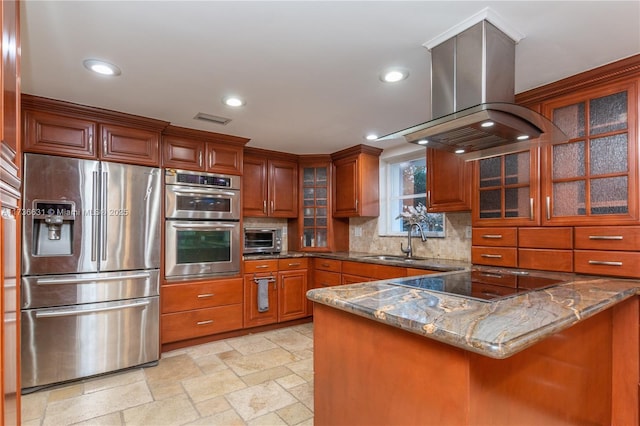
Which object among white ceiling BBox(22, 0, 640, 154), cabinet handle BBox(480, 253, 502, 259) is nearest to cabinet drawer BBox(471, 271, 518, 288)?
cabinet handle BBox(480, 253, 502, 259)

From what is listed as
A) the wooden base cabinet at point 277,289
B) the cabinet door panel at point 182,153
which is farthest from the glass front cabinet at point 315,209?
the cabinet door panel at point 182,153

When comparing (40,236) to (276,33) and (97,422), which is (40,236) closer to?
(97,422)

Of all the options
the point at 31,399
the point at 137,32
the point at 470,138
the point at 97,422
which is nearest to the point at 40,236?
the point at 31,399

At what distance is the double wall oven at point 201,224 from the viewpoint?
323 centimetres

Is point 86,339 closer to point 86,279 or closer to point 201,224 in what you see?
point 86,279

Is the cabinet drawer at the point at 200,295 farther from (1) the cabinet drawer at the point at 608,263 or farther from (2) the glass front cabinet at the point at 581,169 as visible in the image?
(1) the cabinet drawer at the point at 608,263

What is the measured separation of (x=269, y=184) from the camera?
4250 millimetres

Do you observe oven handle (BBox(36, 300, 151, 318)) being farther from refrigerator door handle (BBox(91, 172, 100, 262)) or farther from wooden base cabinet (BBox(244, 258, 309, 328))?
wooden base cabinet (BBox(244, 258, 309, 328))

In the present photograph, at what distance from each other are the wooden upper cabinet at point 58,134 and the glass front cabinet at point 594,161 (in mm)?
3417

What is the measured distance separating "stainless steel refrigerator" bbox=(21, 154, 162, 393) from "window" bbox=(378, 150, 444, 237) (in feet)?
8.56

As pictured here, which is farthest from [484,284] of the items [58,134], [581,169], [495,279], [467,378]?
[58,134]

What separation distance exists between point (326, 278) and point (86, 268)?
92.3 inches

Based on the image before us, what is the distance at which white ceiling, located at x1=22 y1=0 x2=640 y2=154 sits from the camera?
5.03 feet

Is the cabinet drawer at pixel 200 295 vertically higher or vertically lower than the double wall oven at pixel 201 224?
lower
